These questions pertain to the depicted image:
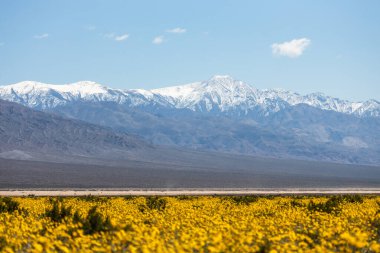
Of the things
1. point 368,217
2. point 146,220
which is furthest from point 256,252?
point 368,217

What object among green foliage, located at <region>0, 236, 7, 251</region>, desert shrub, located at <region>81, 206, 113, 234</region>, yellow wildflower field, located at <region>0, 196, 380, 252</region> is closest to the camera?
yellow wildflower field, located at <region>0, 196, 380, 252</region>

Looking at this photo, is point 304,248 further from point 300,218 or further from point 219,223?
point 300,218

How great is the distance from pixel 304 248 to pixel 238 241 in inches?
52.3

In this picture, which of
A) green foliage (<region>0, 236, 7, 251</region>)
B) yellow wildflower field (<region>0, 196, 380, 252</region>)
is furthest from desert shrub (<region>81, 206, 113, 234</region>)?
green foliage (<region>0, 236, 7, 251</region>)

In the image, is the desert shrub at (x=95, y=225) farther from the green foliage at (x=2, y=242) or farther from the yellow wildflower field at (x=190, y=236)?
the green foliage at (x=2, y=242)

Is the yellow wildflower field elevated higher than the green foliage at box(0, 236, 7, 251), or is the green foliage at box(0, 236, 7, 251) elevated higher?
the yellow wildflower field

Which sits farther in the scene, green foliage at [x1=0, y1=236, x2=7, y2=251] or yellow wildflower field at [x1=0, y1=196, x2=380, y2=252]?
green foliage at [x1=0, y1=236, x2=7, y2=251]

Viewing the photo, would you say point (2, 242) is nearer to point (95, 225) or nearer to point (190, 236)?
point (95, 225)

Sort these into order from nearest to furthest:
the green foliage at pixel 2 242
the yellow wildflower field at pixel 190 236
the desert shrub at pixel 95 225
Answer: the yellow wildflower field at pixel 190 236, the green foliage at pixel 2 242, the desert shrub at pixel 95 225

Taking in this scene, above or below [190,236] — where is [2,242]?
below

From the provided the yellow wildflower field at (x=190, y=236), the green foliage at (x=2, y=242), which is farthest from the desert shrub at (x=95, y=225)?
the green foliage at (x=2, y=242)

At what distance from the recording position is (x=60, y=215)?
17.7 meters

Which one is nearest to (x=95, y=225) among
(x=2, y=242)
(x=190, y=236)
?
(x=2, y=242)

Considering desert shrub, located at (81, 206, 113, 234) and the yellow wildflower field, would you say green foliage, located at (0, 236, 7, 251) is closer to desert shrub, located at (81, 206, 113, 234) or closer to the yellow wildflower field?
the yellow wildflower field
